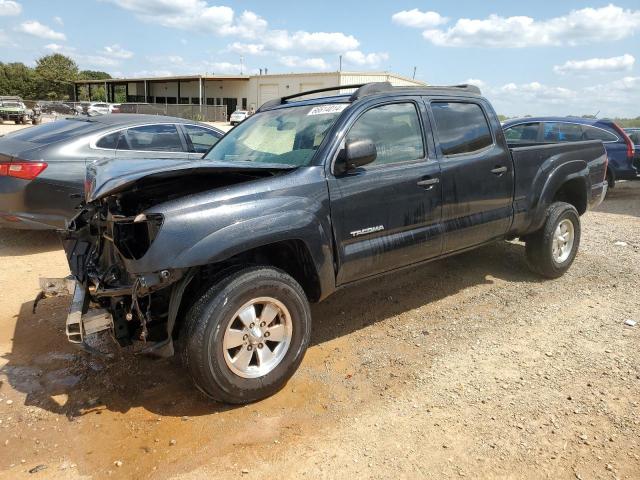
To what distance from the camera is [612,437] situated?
9.44 ft

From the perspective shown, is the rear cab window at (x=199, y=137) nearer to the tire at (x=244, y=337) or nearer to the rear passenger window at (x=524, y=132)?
the tire at (x=244, y=337)

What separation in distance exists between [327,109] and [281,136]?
0.44m

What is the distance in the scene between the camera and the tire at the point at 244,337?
2.91 metres

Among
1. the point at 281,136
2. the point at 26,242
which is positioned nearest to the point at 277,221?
the point at 281,136

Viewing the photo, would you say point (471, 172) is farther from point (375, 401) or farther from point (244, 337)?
point (244, 337)

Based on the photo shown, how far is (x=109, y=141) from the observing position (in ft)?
20.7

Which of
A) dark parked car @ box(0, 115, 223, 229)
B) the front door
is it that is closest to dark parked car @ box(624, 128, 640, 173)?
the front door

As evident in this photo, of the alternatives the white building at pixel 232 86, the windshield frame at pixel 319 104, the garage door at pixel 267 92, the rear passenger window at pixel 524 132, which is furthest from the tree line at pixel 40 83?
the windshield frame at pixel 319 104

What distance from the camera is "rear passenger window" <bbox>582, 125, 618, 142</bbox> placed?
11000 mm

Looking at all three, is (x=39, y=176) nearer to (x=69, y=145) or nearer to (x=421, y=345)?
(x=69, y=145)

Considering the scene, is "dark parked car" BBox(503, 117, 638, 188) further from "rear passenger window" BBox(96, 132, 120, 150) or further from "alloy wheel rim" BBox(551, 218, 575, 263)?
"rear passenger window" BBox(96, 132, 120, 150)

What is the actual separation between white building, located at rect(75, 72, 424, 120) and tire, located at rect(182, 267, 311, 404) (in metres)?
37.7

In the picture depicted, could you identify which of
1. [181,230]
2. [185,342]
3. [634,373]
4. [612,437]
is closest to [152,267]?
[181,230]

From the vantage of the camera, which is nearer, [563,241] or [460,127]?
[460,127]
